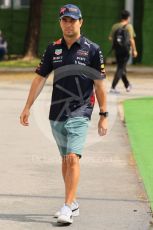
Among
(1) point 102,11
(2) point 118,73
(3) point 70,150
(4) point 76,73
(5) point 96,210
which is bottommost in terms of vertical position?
(5) point 96,210

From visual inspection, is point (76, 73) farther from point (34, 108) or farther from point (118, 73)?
point (118, 73)

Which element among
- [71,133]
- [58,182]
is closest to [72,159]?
[71,133]

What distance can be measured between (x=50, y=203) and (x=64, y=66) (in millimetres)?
1463

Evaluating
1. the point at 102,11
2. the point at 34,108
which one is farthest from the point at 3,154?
the point at 102,11

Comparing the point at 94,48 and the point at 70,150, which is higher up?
the point at 94,48

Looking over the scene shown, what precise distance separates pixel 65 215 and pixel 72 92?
1.07 meters

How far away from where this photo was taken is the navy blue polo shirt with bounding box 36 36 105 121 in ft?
23.0

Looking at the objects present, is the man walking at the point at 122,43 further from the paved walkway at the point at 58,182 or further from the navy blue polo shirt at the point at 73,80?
the navy blue polo shirt at the point at 73,80

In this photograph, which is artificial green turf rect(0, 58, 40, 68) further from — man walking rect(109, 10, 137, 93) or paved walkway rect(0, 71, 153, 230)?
paved walkway rect(0, 71, 153, 230)

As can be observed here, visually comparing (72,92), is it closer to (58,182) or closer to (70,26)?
(70,26)

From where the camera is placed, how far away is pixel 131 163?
9914mm

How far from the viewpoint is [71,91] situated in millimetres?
7016

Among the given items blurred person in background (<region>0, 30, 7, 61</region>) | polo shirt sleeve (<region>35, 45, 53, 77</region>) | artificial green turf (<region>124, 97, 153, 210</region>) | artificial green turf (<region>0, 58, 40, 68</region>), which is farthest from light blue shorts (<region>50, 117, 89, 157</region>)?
blurred person in background (<region>0, 30, 7, 61</region>)

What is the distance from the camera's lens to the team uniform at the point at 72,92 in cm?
700
